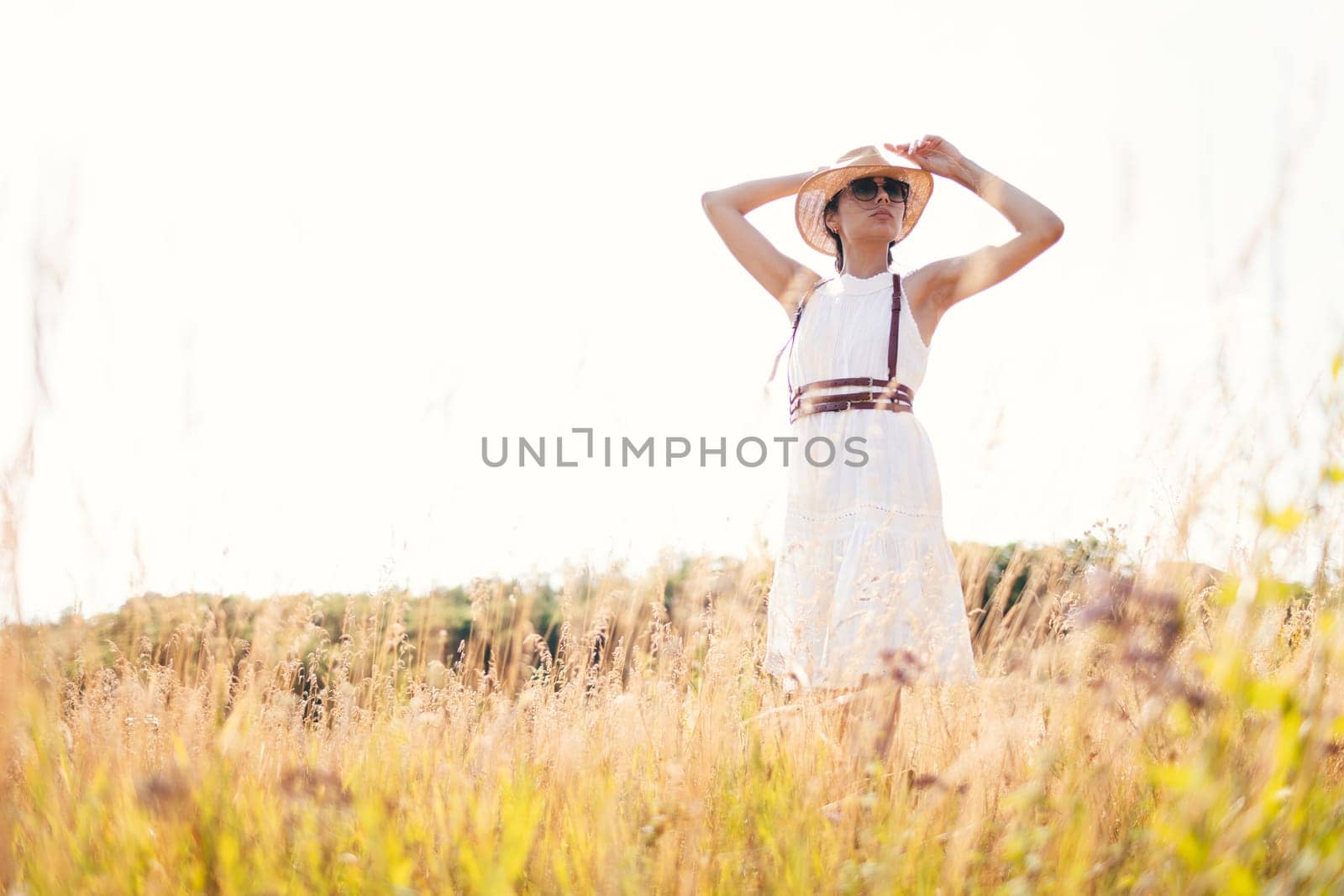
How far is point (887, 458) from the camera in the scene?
2.56m

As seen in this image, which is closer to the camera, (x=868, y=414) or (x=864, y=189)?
(x=868, y=414)

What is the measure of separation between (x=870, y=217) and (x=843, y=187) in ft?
0.64

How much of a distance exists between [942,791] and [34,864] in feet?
4.44

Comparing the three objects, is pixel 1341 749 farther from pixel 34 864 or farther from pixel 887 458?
pixel 34 864

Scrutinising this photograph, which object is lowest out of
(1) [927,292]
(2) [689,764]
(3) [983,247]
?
(2) [689,764]

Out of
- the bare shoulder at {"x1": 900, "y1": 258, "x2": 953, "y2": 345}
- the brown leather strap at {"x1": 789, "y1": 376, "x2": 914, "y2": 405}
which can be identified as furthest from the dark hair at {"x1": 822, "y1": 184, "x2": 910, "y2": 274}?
the brown leather strap at {"x1": 789, "y1": 376, "x2": 914, "y2": 405}

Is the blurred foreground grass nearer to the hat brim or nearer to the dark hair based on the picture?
the dark hair

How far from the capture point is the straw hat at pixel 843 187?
2.97 meters

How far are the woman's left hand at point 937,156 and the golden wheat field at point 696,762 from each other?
1.14 meters

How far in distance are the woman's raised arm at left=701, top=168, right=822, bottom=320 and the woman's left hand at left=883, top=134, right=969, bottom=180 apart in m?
0.34

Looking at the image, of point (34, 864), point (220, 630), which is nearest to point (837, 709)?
point (220, 630)

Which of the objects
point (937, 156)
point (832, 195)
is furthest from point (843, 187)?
point (937, 156)

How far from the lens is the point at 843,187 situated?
3.07 meters

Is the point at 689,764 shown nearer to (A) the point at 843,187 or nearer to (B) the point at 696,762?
A: (B) the point at 696,762
